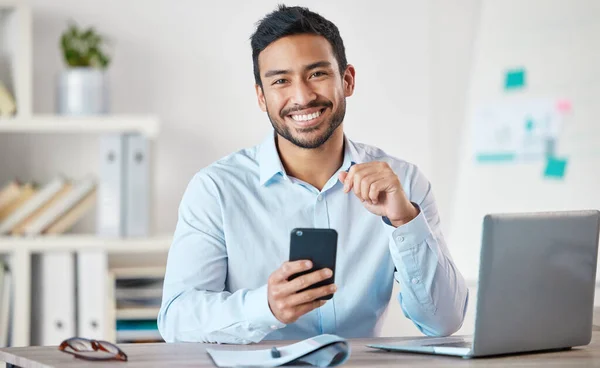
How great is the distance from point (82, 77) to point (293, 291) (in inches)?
A: 74.5

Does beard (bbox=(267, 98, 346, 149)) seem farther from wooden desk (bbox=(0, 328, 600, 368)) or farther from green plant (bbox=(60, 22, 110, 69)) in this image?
green plant (bbox=(60, 22, 110, 69))

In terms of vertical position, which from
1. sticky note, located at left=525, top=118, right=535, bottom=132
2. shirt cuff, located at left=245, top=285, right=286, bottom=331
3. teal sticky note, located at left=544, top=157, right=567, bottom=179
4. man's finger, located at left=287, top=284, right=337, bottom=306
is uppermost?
sticky note, located at left=525, top=118, right=535, bottom=132

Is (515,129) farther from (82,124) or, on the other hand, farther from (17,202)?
(17,202)

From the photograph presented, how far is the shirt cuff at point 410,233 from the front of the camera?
1.74 meters

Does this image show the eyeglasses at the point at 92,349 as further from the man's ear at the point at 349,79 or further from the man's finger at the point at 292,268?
the man's ear at the point at 349,79

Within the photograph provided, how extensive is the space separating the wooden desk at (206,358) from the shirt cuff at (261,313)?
0.04 meters

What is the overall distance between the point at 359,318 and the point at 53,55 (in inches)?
76.9

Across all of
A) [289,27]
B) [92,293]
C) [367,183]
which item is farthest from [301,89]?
[92,293]

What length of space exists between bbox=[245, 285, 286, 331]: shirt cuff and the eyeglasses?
10.7 inches

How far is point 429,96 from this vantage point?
372cm

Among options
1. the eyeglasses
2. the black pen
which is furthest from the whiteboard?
the eyeglasses

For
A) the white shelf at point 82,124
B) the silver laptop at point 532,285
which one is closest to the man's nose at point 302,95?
the silver laptop at point 532,285

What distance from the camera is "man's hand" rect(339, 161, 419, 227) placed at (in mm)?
1688

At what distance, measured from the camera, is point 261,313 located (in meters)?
1.60
